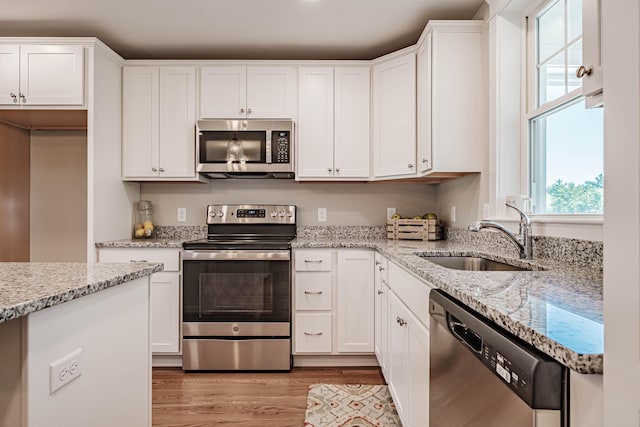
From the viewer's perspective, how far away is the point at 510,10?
213 centimetres

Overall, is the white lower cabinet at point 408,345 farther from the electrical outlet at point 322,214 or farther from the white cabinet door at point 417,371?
the electrical outlet at point 322,214

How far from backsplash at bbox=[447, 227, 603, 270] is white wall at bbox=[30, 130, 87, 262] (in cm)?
326

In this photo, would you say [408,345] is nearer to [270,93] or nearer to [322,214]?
[322,214]

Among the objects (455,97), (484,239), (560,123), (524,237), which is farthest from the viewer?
(455,97)

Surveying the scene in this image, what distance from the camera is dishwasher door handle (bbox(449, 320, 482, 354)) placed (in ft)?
2.85

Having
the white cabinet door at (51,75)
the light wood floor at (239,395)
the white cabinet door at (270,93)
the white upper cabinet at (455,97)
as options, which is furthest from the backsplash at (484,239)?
the white cabinet door at (51,75)

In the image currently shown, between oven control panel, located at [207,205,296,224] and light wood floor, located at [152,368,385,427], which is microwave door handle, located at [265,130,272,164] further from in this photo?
light wood floor, located at [152,368,385,427]

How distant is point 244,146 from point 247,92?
0.44m

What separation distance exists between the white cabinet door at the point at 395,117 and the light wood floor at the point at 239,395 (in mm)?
1524

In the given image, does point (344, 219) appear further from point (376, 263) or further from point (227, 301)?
point (227, 301)

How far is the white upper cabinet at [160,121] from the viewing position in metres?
2.93

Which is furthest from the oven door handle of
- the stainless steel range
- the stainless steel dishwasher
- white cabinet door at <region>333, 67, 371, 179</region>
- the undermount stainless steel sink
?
the stainless steel dishwasher

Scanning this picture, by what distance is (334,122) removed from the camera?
9.63 feet

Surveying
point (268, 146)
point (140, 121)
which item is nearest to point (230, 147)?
point (268, 146)
